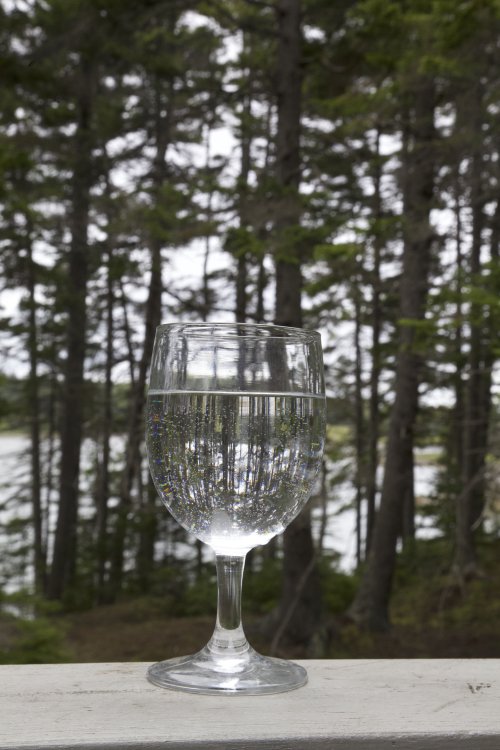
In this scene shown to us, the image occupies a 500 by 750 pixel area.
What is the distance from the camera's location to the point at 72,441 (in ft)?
48.7

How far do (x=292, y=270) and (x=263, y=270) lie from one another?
8.78 metres

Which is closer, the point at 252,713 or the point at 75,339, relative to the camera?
the point at 252,713

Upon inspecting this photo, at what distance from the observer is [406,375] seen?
394 inches

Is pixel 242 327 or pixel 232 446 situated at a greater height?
pixel 242 327

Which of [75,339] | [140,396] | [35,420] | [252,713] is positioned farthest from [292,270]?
[35,420]

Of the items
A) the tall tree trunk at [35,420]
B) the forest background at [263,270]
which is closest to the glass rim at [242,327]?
the forest background at [263,270]

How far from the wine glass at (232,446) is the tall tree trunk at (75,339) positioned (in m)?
13.5

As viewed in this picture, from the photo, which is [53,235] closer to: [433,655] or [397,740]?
[433,655]

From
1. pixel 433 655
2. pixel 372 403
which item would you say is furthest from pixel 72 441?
pixel 433 655

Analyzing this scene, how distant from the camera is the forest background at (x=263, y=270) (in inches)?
323

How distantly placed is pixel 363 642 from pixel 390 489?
1.76 metres

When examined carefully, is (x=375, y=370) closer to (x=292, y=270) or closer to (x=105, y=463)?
(x=105, y=463)

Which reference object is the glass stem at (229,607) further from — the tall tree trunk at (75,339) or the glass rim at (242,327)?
the tall tree trunk at (75,339)

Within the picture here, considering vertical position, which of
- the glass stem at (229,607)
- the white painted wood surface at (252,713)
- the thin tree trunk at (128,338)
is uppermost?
the thin tree trunk at (128,338)
